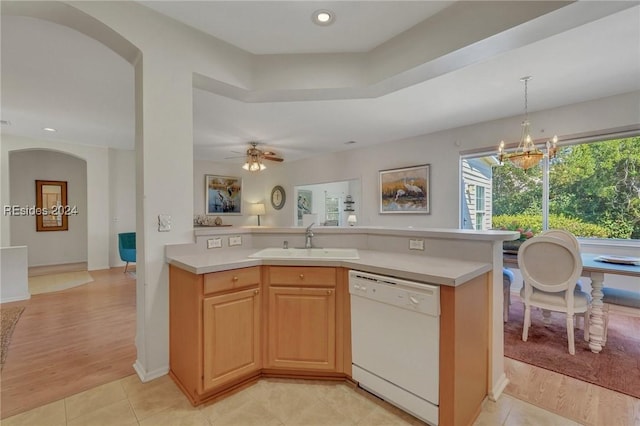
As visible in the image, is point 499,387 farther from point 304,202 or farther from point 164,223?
point 304,202

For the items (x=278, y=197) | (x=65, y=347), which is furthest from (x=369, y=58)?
(x=278, y=197)

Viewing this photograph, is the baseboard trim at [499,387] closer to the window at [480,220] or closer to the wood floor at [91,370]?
the wood floor at [91,370]

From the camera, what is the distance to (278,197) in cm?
786

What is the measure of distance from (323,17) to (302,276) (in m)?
1.87

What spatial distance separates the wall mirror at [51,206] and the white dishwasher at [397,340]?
750cm

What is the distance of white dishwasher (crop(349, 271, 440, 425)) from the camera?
150cm

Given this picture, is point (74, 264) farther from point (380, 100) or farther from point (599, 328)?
point (599, 328)

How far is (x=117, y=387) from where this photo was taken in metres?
1.94

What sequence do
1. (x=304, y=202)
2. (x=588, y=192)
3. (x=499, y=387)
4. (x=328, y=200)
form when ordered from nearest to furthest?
1. (x=499, y=387)
2. (x=588, y=192)
3. (x=304, y=202)
4. (x=328, y=200)

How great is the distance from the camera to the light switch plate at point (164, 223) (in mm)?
2068

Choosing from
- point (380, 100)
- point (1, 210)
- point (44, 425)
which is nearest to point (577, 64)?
point (380, 100)

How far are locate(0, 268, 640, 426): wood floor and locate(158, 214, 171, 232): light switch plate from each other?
112 cm

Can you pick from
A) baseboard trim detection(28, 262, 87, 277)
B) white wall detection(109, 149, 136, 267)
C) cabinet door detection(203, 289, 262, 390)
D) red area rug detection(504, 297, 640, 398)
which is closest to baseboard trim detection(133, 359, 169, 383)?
cabinet door detection(203, 289, 262, 390)

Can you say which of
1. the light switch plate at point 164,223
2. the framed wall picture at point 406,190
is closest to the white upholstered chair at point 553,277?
the framed wall picture at point 406,190
